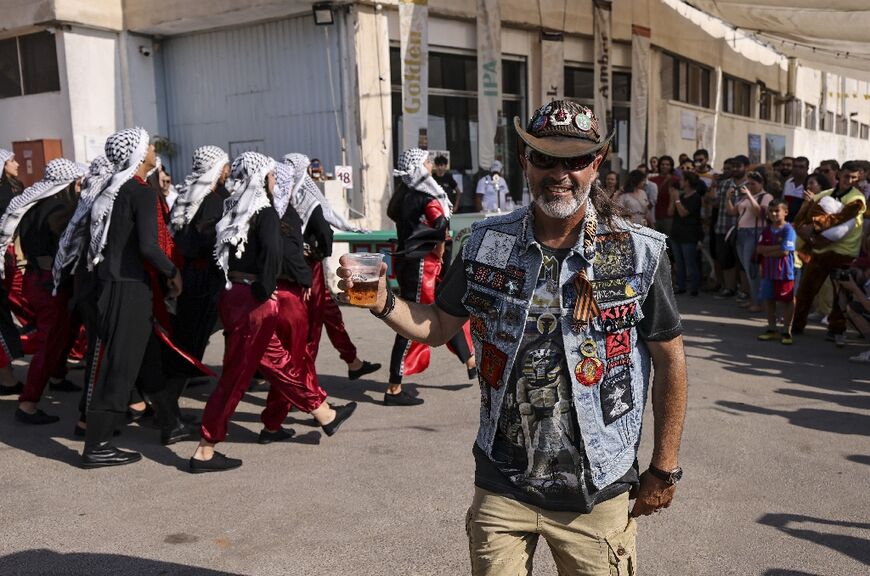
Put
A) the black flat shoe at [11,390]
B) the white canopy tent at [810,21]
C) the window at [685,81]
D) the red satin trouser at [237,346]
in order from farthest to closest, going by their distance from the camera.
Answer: the window at [685,81] → the white canopy tent at [810,21] → the black flat shoe at [11,390] → the red satin trouser at [237,346]

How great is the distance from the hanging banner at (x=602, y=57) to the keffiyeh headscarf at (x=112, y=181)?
14459 millimetres

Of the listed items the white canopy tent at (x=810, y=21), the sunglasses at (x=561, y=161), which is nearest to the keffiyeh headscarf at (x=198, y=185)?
the sunglasses at (x=561, y=161)

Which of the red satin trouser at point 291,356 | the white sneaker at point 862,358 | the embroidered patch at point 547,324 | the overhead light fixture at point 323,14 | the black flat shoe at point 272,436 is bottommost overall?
the white sneaker at point 862,358

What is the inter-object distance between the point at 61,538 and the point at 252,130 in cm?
1193

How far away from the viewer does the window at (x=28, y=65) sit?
15430 mm

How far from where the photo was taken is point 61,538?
416 cm

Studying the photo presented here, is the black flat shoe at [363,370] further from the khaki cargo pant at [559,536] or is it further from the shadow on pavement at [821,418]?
the khaki cargo pant at [559,536]

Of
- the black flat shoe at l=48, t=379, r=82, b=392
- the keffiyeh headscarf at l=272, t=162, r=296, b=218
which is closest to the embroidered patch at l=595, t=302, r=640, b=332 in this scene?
the keffiyeh headscarf at l=272, t=162, r=296, b=218

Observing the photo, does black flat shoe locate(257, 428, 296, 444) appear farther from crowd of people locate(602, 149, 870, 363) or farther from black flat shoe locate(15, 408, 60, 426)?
crowd of people locate(602, 149, 870, 363)

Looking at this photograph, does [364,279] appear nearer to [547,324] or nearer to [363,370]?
[547,324]

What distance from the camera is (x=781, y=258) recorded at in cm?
848

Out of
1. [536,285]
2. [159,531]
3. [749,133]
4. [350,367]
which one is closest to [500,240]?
[536,285]

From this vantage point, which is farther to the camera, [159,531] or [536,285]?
[159,531]

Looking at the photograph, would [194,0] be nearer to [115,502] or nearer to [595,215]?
[115,502]
